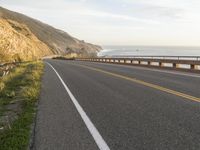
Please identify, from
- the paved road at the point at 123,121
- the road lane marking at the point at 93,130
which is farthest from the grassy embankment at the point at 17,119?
the road lane marking at the point at 93,130

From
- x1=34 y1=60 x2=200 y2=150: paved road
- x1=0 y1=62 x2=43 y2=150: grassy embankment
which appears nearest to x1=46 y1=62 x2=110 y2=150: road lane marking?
x1=34 y1=60 x2=200 y2=150: paved road

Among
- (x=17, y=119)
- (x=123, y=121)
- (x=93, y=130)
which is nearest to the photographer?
(x=93, y=130)

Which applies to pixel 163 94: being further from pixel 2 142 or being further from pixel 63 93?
pixel 2 142

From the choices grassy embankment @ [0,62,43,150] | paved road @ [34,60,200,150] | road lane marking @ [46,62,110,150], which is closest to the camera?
road lane marking @ [46,62,110,150]

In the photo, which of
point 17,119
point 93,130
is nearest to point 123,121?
point 93,130

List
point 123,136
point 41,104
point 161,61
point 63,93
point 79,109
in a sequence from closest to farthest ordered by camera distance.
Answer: point 123,136 < point 79,109 < point 41,104 < point 63,93 < point 161,61

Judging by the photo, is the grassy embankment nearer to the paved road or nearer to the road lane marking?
the paved road

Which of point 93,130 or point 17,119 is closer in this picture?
point 93,130

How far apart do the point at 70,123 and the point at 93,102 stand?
10.2 ft

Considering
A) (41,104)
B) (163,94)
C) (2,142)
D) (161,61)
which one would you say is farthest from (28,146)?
(161,61)

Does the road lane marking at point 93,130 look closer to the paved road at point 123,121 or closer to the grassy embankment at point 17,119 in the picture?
the paved road at point 123,121

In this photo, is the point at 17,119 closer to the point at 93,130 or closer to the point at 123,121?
the point at 93,130

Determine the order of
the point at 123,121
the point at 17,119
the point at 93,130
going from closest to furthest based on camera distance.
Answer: the point at 93,130 < the point at 123,121 < the point at 17,119

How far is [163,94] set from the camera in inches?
507
